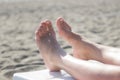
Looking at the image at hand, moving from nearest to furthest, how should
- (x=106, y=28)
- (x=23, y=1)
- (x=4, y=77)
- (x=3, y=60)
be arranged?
(x=4, y=77) → (x=3, y=60) → (x=106, y=28) → (x=23, y=1)

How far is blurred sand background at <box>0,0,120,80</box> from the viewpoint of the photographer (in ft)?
10.6

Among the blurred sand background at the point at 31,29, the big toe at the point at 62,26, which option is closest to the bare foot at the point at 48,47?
the big toe at the point at 62,26

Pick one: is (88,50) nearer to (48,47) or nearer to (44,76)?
(48,47)

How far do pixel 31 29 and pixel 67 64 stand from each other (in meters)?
3.09

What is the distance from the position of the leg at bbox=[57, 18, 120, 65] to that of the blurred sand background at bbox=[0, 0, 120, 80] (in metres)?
0.57

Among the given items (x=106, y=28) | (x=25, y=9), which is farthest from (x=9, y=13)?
(x=106, y=28)

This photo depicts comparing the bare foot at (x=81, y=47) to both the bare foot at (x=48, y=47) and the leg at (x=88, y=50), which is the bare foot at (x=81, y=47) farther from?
the bare foot at (x=48, y=47)

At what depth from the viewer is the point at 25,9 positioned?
7598 mm

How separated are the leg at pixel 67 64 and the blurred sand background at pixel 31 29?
1.51 feet

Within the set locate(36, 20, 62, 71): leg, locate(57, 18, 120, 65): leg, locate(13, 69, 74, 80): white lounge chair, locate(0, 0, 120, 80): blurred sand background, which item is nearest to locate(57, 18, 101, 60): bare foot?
locate(57, 18, 120, 65): leg

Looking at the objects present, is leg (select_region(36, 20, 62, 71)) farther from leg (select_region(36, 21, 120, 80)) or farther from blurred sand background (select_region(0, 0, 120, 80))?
blurred sand background (select_region(0, 0, 120, 80))

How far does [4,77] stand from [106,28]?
2.77m

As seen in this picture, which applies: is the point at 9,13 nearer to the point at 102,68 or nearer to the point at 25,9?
→ the point at 25,9

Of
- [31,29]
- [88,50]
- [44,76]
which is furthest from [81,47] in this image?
[31,29]
